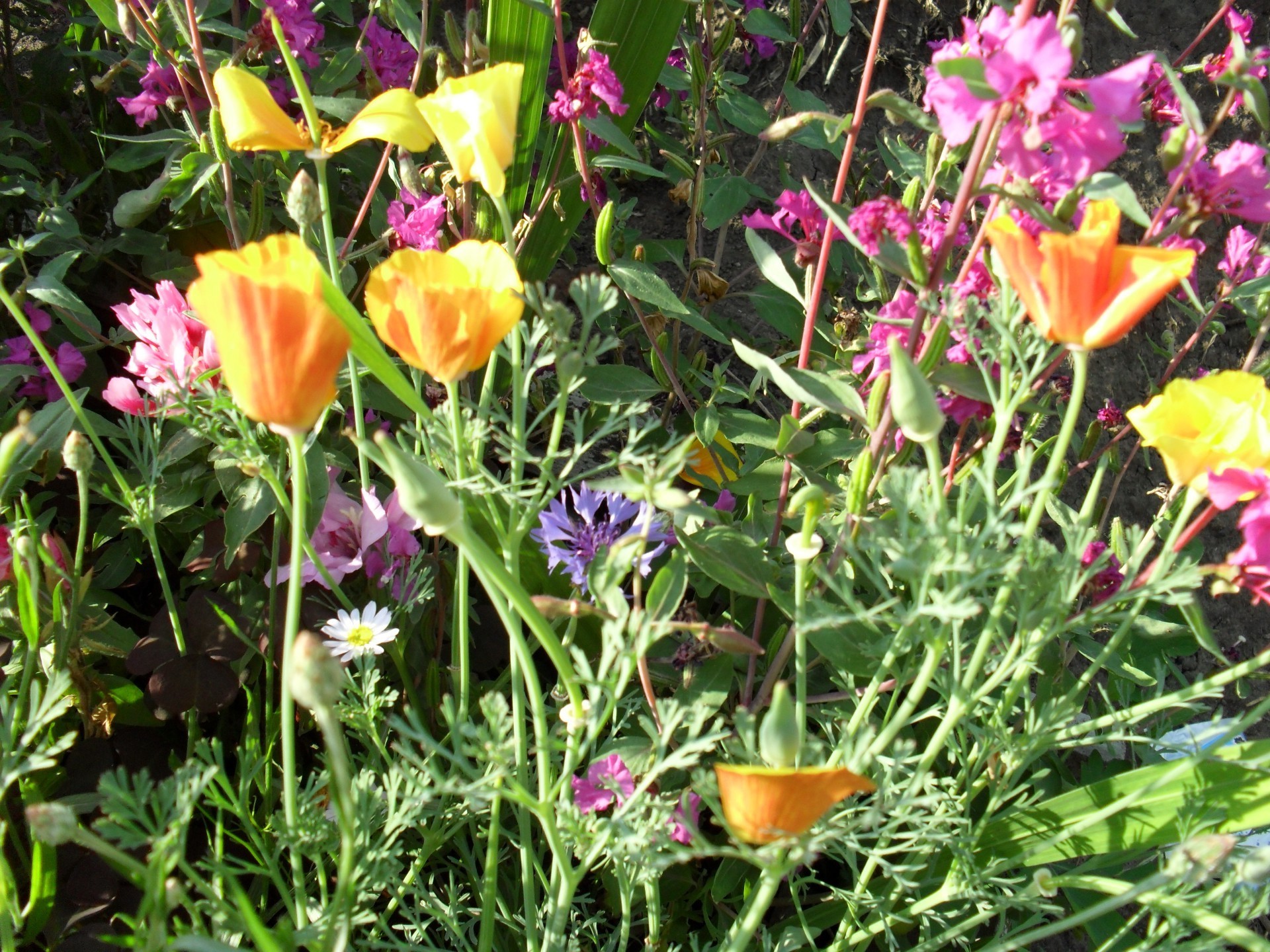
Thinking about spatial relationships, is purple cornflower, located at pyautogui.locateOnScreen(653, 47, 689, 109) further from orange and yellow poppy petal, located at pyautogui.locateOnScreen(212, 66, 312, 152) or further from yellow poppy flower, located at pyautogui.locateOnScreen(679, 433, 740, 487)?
orange and yellow poppy petal, located at pyautogui.locateOnScreen(212, 66, 312, 152)

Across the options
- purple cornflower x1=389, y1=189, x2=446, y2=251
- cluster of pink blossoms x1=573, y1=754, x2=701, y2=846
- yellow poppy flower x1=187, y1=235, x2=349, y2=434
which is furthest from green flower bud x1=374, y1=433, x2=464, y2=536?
purple cornflower x1=389, y1=189, x2=446, y2=251

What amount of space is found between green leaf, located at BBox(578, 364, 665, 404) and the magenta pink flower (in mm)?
191

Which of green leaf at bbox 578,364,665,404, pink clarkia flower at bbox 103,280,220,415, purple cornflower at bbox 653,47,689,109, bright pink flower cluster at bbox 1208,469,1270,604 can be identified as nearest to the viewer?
bright pink flower cluster at bbox 1208,469,1270,604

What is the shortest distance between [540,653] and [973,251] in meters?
0.52

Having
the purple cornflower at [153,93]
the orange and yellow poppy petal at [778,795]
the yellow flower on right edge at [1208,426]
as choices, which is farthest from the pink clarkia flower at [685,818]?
the purple cornflower at [153,93]

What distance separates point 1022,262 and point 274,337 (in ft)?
1.05

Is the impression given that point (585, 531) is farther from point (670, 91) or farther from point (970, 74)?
point (670, 91)

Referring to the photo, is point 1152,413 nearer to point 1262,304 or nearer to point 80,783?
point 1262,304

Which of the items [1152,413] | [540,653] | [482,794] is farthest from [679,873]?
[1152,413]

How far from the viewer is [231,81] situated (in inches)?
22.9

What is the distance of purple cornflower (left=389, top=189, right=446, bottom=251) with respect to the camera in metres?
0.73

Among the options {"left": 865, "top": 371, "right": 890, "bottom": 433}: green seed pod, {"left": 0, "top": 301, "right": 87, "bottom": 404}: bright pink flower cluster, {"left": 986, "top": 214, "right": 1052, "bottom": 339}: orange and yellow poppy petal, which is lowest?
{"left": 0, "top": 301, "right": 87, "bottom": 404}: bright pink flower cluster

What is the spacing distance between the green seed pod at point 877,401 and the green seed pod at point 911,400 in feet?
0.55

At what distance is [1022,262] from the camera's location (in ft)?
1.39
